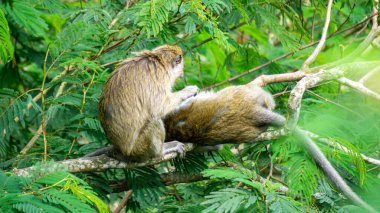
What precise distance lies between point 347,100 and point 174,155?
6.09ft

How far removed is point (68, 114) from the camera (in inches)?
267

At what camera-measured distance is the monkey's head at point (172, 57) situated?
6246mm

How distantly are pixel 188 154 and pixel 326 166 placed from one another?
4.49ft

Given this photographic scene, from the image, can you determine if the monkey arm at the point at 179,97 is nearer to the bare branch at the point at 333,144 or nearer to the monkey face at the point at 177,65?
the monkey face at the point at 177,65

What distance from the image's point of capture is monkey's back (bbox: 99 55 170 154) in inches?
223

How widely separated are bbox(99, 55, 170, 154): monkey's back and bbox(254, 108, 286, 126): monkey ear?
0.86 m

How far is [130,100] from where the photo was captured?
578 centimetres

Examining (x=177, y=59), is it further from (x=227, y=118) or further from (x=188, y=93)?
(x=227, y=118)

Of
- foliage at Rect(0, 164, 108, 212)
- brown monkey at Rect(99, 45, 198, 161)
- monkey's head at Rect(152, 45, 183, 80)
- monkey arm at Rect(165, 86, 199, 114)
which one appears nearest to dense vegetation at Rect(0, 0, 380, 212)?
foliage at Rect(0, 164, 108, 212)

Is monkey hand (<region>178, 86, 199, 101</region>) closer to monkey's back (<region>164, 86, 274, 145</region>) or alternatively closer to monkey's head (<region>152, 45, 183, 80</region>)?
monkey's back (<region>164, 86, 274, 145</region>)

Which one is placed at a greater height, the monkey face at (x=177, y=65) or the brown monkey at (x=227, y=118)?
the monkey face at (x=177, y=65)

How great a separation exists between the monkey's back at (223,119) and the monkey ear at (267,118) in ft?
0.07

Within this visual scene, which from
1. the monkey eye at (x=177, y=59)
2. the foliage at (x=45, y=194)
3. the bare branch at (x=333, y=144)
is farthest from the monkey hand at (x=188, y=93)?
the foliage at (x=45, y=194)

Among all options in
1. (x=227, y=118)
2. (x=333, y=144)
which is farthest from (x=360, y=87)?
(x=227, y=118)
